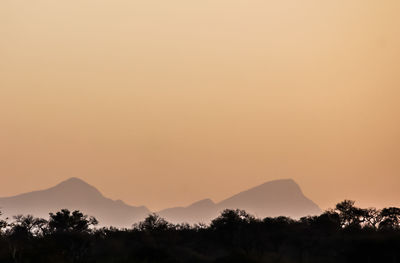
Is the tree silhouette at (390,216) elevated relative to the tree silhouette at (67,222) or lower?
lower

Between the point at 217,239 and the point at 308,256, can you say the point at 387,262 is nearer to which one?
the point at 308,256

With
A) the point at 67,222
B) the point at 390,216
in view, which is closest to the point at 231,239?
the point at 67,222

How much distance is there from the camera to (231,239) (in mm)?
85000

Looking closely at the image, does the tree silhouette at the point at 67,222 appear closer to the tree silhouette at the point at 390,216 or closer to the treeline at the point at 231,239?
the treeline at the point at 231,239

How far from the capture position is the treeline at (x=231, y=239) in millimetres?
59156

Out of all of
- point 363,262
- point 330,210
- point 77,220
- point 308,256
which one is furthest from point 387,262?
point 77,220

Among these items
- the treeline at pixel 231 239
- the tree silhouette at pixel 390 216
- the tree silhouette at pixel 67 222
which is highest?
the tree silhouette at pixel 67 222

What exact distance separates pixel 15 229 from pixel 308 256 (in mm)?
52061

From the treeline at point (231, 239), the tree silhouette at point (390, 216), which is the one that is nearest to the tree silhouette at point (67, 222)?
the treeline at point (231, 239)

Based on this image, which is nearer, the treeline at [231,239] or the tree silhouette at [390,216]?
the treeline at [231,239]

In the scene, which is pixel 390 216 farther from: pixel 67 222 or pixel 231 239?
pixel 67 222

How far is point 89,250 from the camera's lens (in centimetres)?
7075

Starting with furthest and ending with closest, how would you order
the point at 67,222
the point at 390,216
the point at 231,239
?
the point at 390,216 → the point at 67,222 → the point at 231,239

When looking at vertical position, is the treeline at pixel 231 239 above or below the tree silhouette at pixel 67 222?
below
